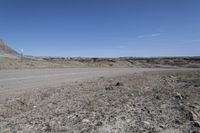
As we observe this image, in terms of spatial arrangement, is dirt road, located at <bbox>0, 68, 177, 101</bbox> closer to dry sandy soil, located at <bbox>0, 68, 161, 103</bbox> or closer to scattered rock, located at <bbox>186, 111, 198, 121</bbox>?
dry sandy soil, located at <bbox>0, 68, 161, 103</bbox>

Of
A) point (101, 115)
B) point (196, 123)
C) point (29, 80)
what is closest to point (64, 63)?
point (29, 80)

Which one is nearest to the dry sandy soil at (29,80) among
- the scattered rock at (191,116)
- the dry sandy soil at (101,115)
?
the dry sandy soil at (101,115)

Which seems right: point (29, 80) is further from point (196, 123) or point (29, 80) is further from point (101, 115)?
point (196, 123)

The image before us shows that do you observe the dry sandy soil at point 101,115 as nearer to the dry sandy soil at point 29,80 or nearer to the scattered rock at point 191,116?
the scattered rock at point 191,116

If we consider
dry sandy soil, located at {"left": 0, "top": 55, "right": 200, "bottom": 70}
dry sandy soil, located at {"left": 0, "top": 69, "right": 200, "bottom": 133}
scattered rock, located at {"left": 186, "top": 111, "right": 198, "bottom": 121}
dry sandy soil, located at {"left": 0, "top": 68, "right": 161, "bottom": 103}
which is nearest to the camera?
dry sandy soil, located at {"left": 0, "top": 69, "right": 200, "bottom": 133}

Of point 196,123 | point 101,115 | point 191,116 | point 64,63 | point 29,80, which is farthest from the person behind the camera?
point 64,63

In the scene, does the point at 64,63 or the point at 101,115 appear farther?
the point at 64,63

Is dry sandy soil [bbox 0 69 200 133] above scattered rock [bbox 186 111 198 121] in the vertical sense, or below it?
below

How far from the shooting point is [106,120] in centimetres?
521

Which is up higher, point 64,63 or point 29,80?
point 64,63

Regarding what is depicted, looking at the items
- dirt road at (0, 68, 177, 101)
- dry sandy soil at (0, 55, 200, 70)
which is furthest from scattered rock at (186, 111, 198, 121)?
dry sandy soil at (0, 55, 200, 70)

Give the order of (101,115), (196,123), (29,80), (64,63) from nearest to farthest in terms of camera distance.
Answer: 1. (196,123)
2. (101,115)
3. (29,80)
4. (64,63)

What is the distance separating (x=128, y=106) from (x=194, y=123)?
213 centimetres

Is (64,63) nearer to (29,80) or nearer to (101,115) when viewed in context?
(29,80)
